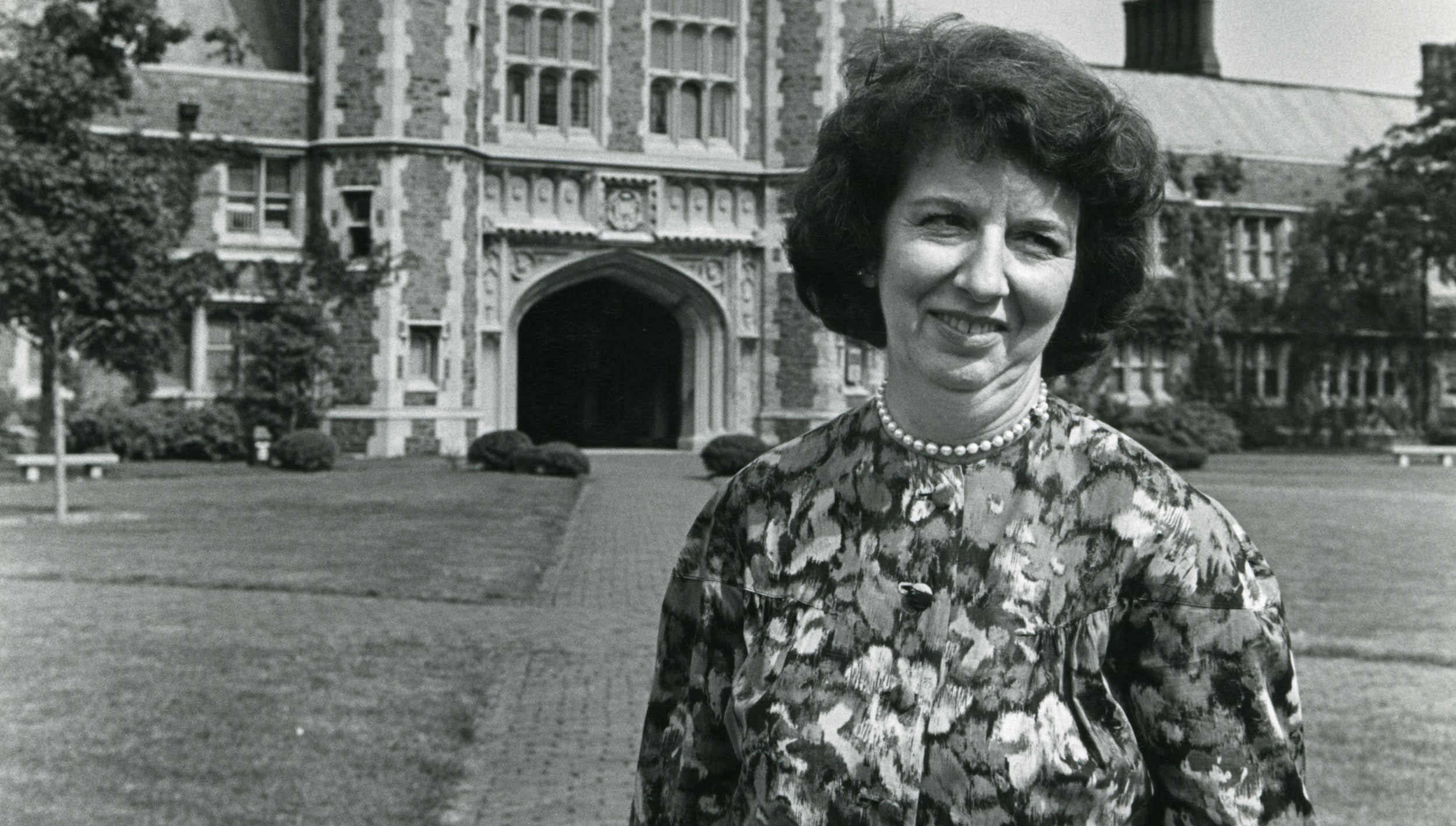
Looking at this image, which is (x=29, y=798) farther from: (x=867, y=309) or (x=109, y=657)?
(x=867, y=309)

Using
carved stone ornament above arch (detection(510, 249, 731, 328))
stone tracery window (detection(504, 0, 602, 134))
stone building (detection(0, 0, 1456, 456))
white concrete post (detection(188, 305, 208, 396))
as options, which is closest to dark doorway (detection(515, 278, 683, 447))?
stone building (detection(0, 0, 1456, 456))

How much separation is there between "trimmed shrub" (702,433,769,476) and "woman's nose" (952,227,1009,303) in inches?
716

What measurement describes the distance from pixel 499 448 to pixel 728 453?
3.11 metres

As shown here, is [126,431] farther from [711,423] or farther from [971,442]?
[971,442]

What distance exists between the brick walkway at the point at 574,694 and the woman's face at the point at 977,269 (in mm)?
3471

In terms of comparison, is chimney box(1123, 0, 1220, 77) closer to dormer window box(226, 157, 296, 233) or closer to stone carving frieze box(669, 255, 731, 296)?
stone carving frieze box(669, 255, 731, 296)

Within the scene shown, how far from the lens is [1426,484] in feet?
70.5

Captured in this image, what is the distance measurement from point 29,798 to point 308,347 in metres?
18.8

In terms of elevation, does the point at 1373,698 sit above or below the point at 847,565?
below

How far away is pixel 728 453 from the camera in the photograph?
67.4ft

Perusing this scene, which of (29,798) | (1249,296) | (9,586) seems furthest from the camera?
(1249,296)

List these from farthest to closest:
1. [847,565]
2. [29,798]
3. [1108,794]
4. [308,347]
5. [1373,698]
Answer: [308,347], [1373,698], [29,798], [847,565], [1108,794]

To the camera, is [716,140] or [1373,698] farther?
[716,140]

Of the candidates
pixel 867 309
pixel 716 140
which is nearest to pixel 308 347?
pixel 716 140
